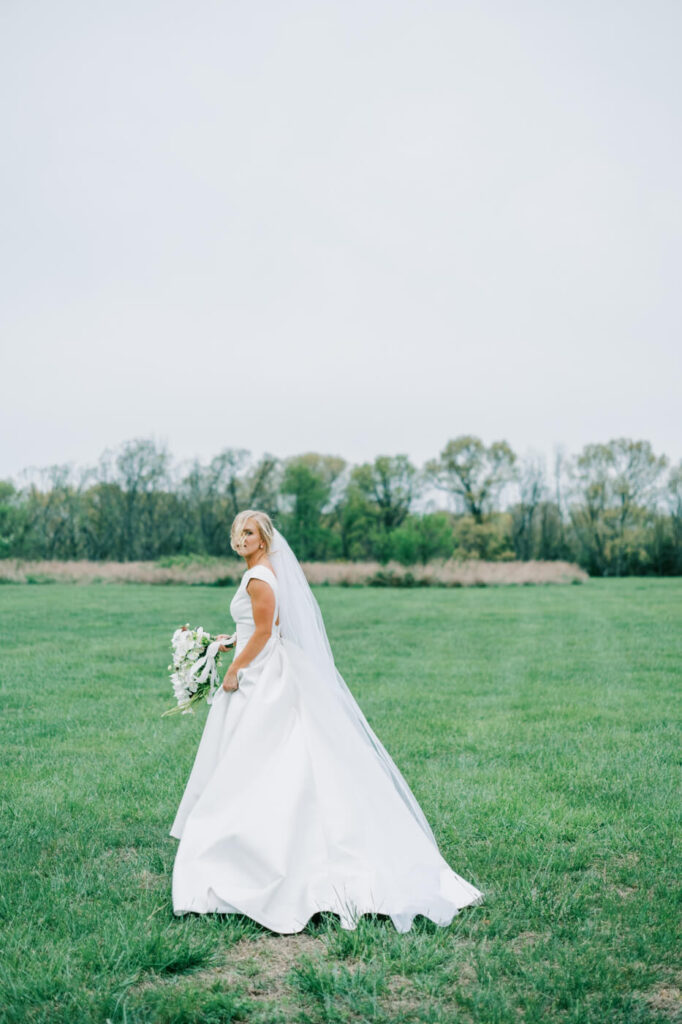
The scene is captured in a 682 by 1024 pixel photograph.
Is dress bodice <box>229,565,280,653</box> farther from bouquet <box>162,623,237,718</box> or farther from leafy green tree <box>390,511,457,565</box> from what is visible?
leafy green tree <box>390,511,457,565</box>

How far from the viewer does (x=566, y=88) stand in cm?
1484

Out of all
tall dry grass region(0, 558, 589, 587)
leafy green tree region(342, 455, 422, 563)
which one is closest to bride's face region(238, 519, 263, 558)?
tall dry grass region(0, 558, 589, 587)

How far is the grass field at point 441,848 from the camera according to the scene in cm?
339

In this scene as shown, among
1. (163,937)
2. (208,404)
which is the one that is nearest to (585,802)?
(163,937)

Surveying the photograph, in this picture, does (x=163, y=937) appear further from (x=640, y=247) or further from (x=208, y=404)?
(x=208, y=404)

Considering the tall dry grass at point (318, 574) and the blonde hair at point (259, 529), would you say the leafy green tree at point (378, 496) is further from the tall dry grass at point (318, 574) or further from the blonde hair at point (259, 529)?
the blonde hair at point (259, 529)

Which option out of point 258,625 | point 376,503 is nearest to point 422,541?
point 376,503

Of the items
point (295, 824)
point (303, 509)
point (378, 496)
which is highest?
point (378, 496)

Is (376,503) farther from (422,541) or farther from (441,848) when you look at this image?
(441,848)

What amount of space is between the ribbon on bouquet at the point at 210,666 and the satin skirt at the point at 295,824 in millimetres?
355

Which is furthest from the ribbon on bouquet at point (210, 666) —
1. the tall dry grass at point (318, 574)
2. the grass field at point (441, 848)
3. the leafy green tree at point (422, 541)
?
the leafy green tree at point (422, 541)

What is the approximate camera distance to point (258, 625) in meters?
4.71

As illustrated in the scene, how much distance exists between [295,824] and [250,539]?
1.64 meters

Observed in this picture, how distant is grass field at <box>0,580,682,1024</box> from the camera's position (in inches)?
134
